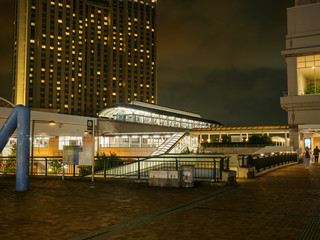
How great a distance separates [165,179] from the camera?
50.3 ft

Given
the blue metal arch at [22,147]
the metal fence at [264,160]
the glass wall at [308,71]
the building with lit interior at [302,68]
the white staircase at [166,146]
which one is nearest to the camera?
the blue metal arch at [22,147]

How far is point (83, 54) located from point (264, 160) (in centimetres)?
14885

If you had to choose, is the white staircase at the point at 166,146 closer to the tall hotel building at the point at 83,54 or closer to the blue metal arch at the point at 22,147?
the blue metal arch at the point at 22,147

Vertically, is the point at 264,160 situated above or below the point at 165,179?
above

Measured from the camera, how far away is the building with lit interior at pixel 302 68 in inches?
1613

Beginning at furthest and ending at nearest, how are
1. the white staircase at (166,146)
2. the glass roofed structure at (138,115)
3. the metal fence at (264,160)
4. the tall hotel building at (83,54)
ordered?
the tall hotel building at (83,54), the glass roofed structure at (138,115), the white staircase at (166,146), the metal fence at (264,160)

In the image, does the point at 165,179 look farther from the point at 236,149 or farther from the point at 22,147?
the point at 236,149

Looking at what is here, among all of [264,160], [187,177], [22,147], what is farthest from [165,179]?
[264,160]

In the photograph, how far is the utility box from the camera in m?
15.1

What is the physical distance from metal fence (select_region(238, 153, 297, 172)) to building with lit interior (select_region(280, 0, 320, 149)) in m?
10.1

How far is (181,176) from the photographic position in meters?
15.2

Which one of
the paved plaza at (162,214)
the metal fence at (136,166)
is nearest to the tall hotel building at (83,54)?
the metal fence at (136,166)

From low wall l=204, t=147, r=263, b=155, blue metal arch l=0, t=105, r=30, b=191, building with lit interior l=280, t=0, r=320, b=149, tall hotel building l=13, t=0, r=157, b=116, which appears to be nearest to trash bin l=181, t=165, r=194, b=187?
blue metal arch l=0, t=105, r=30, b=191

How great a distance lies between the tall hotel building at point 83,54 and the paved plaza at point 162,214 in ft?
432
